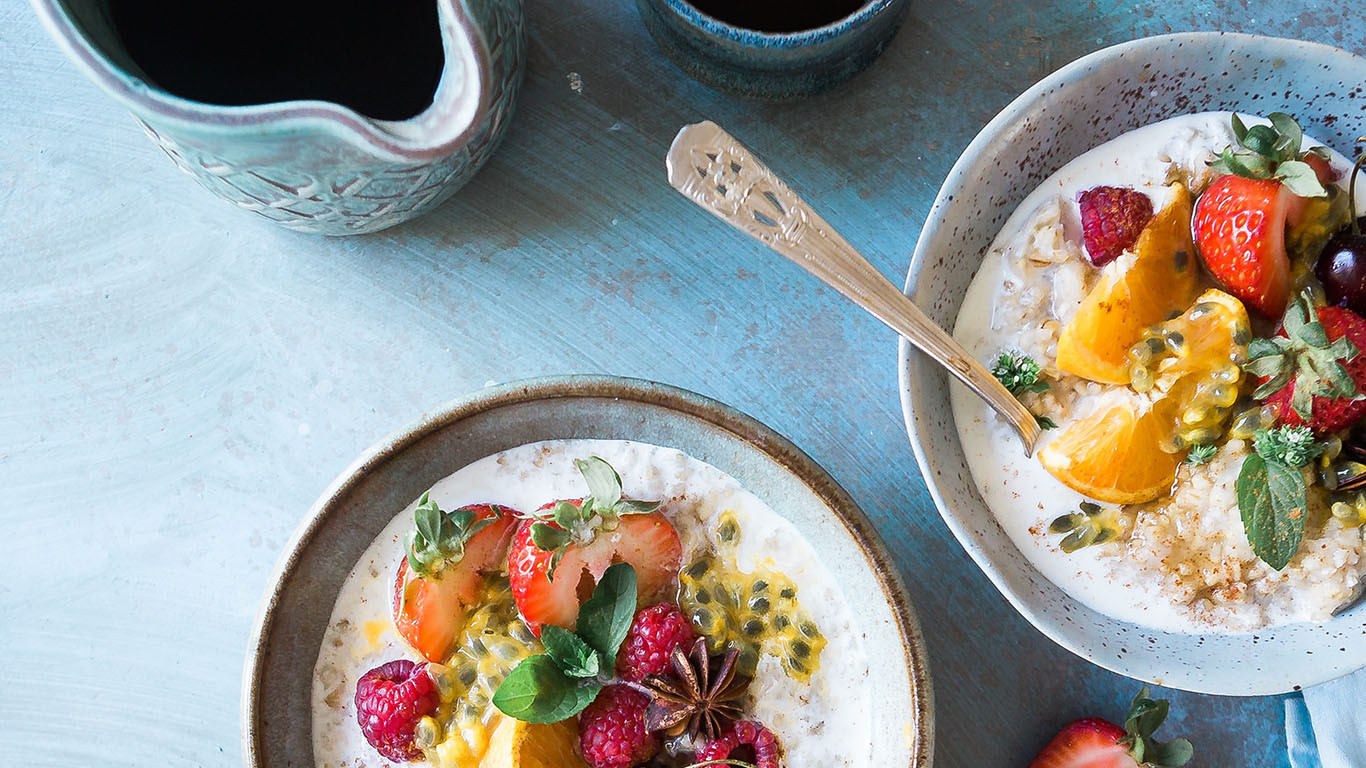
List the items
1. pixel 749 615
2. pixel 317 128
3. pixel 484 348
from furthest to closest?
pixel 484 348
pixel 749 615
pixel 317 128

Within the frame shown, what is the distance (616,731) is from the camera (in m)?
1.01

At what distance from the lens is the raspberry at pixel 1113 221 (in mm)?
1027

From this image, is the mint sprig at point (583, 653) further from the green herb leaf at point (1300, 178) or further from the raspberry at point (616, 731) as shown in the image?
the green herb leaf at point (1300, 178)

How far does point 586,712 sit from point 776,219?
499 mm

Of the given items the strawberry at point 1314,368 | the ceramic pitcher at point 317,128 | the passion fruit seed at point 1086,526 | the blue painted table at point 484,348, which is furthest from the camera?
the blue painted table at point 484,348

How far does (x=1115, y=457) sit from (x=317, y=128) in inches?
29.2

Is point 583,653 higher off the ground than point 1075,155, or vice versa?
point 1075,155

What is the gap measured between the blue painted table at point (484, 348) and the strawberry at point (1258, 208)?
252mm

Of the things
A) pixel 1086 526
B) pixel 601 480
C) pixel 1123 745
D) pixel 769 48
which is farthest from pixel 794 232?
pixel 1123 745

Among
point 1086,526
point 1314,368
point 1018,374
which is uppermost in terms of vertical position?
point 1314,368

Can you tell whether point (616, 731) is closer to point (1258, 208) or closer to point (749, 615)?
point (749, 615)

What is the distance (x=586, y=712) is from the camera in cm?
103

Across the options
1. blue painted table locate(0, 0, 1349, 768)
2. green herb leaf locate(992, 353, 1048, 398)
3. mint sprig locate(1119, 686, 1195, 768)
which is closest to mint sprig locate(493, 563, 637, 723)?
blue painted table locate(0, 0, 1349, 768)

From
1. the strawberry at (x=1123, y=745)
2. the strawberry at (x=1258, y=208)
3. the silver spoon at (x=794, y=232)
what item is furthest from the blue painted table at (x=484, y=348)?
the strawberry at (x=1258, y=208)
